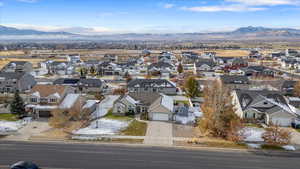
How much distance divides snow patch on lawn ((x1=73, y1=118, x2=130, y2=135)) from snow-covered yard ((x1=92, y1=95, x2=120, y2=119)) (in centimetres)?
285

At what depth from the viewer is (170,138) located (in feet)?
103

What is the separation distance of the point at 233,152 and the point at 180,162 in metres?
6.97

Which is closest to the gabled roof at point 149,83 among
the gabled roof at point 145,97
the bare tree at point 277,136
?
the gabled roof at point 145,97

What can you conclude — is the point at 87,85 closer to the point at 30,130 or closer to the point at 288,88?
the point at 30,130

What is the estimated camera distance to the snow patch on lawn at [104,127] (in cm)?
3309

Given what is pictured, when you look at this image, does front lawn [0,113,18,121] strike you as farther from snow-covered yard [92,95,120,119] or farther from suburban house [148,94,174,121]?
suburban house [148,94,174,121]

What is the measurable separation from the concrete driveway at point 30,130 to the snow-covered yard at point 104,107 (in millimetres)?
8064

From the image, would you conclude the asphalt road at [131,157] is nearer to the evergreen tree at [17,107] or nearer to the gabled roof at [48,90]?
the evergreen tree at [17,107]

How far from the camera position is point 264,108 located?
129 ft

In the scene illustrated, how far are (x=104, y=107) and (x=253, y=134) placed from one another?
1033 inches

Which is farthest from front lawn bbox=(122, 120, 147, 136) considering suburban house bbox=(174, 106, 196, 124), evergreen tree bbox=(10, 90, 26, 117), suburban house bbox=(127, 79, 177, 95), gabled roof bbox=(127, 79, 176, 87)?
gabled roof bbox=(127, 79, 176, 87)

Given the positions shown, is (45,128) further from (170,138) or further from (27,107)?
(170,138)

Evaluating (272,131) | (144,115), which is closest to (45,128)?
(144,115)

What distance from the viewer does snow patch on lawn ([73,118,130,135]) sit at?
33.1 metres
